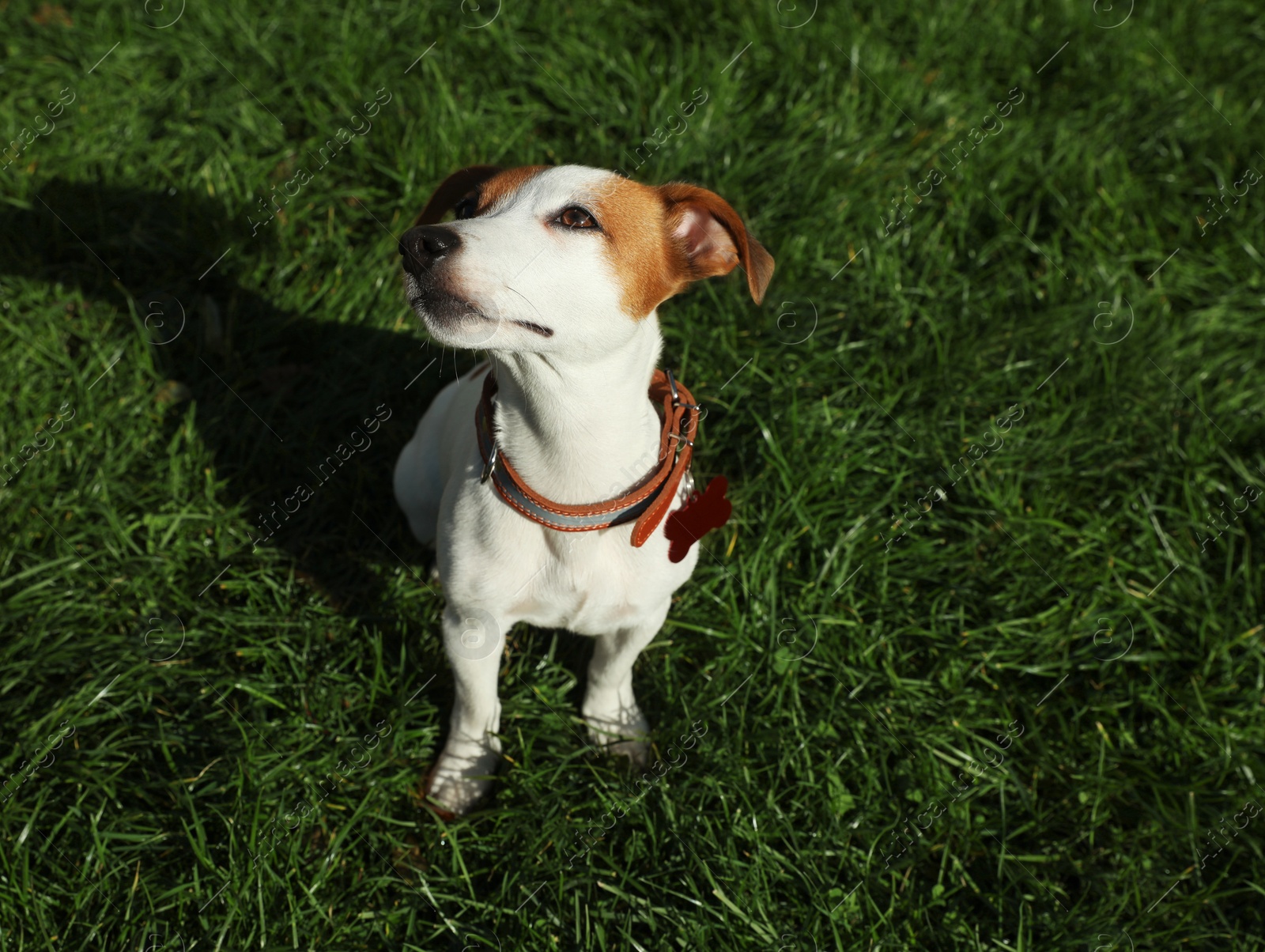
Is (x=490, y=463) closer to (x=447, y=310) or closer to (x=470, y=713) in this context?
(x=447, y=310)

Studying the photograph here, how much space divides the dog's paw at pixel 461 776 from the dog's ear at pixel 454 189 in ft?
6.15

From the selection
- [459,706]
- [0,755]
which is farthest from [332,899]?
[0,755]

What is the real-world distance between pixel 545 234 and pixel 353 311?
7.84 ft

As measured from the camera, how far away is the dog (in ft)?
7.36

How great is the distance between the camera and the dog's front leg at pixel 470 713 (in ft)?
9.56

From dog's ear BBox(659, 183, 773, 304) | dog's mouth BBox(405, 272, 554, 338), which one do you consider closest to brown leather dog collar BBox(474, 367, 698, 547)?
dog's ear BBox(659, 183, 773, 304)

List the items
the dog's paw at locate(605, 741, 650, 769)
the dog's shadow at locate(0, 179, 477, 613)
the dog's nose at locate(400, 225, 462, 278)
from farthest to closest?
1. the dog's shadow at locate(0, 179, 477, 613)
2. the dog's paw at locate(605, 741, 650, 769)
3. the dog's nose at locate(400, 225, 462, 278)

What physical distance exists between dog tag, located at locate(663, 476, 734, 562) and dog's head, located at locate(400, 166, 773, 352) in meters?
0.66

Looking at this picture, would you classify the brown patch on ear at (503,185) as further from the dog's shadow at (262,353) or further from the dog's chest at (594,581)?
the dog's shadow at (262,353)

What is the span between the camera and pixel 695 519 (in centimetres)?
292

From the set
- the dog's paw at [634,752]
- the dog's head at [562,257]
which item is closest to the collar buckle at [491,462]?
the dog's head at [562,257]

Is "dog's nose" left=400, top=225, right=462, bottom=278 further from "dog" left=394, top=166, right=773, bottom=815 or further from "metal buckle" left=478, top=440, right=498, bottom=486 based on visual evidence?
"metal buckle" left=478, top=440, right=498, bottom=486

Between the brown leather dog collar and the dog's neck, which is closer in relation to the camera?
the dog's neck

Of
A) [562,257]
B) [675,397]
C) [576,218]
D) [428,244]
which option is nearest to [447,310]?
[428,244]
